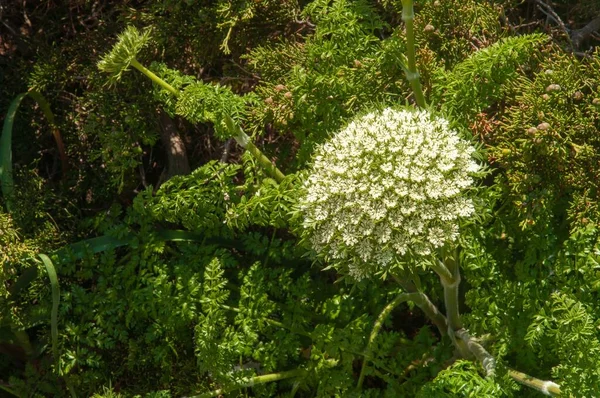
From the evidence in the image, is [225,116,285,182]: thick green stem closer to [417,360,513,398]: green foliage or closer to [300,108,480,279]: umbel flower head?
[300,108,480,279]: umbel flower head

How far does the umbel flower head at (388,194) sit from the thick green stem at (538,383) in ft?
2.01

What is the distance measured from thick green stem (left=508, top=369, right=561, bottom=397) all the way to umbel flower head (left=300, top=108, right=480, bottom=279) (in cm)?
61

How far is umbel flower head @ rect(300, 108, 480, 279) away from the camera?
2.09m

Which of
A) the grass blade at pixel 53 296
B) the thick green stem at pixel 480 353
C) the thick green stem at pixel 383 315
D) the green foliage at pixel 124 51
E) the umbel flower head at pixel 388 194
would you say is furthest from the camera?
the grass blade at pixel 53 296

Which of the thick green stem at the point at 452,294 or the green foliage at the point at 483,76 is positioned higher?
the green foliage at the point at 483,76

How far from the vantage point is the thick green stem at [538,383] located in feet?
7.84

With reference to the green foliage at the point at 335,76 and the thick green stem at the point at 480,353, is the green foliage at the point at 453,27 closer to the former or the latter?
the green foliage at the point at 335,76

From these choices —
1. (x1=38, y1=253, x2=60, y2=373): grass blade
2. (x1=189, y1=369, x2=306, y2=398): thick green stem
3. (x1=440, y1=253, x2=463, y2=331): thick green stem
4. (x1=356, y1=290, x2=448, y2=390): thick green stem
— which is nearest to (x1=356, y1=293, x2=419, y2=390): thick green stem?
(x1=356, y1=290, x2=448, y2=390): thick green stem

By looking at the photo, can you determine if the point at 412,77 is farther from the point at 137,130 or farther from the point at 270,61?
the point at 137,130

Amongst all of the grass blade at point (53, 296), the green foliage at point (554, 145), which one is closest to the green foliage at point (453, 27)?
the green foliage at point (554, 145)

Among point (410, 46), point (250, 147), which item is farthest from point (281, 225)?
point (410, 46)

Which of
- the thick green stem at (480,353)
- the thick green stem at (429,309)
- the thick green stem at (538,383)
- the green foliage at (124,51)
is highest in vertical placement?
the green foliage at (124,51)

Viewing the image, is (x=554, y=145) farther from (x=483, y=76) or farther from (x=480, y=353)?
(x=480, y=353)

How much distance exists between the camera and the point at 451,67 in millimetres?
2900
